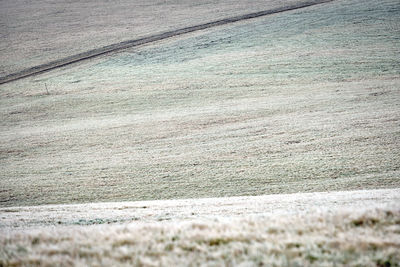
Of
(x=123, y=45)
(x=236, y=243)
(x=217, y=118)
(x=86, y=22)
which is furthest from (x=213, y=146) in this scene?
(x=86, y=22)

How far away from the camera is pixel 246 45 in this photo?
142 feet

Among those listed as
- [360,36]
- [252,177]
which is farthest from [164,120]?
[360,36]

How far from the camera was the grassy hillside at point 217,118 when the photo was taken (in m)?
15.3

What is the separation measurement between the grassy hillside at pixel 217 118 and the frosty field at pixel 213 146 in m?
0.15

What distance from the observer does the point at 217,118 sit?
2464 centimetres

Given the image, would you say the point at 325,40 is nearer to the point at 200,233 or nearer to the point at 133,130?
the point at 133,130

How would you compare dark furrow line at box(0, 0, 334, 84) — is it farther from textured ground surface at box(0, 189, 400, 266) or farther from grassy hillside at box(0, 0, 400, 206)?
textured ground surface at box(0, 189, 400, 266)

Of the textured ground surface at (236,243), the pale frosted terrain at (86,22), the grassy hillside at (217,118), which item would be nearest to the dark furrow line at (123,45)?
the pale frosted terrain at (86,22)

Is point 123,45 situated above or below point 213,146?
above

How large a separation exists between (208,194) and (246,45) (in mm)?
34366

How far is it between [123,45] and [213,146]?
3581 centimetres

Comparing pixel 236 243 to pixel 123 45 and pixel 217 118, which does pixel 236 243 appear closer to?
pixel 217 118

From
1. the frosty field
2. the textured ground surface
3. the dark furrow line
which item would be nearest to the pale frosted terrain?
the frosty field

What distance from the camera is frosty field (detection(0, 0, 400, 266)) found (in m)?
3.75
